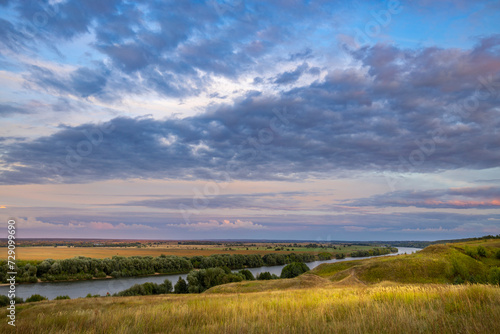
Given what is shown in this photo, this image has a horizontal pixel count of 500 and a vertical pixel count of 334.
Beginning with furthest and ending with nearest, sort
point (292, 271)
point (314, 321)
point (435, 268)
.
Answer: point (292, 271)
point (435, 268)
point (314, 321)

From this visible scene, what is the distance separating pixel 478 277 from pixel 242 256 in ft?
305

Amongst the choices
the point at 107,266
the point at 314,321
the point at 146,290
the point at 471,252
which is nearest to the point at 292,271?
the point at 146,290

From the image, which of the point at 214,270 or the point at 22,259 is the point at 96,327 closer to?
the point at 214,270

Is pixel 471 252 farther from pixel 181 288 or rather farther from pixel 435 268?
pixel 181 288

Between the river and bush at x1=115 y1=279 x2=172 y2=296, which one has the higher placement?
bush at x1=115 y1=279 x2=172 y2=296

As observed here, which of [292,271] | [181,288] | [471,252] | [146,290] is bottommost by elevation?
[181,288]

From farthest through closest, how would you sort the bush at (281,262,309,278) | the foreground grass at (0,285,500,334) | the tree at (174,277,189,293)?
the bush at (281,262,309,278) → the tree at (174,277,189,293) → the foreground grass at (0,285,500,334)

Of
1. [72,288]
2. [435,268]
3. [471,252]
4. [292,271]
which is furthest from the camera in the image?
[292,271]

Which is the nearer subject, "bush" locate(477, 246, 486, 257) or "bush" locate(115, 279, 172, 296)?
"bush" locate(477, 246, 486, 257)

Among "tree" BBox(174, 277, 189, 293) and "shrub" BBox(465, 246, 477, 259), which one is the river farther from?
"shrub" BBox(465, 246, 477, 259)

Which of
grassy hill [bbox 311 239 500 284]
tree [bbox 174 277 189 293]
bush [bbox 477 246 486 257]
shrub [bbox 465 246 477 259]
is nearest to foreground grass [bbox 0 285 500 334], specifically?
grassy hill [bbox 311 239 500 284]

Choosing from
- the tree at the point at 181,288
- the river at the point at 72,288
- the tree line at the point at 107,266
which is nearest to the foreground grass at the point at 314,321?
the tree at the point at 181,288

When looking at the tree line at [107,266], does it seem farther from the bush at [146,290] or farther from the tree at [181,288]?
the bush at [146,290]

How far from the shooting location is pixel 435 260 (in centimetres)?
4153
